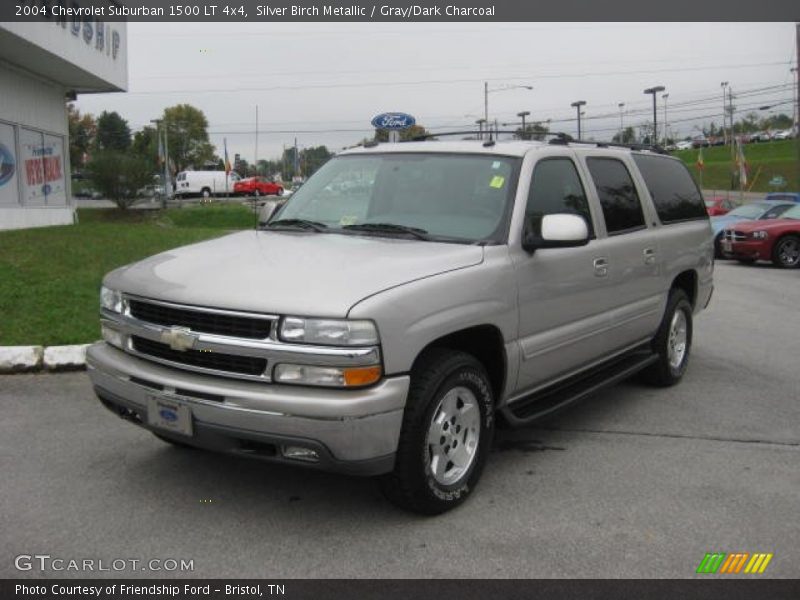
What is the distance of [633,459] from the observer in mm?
4730

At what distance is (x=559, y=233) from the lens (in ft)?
13.8

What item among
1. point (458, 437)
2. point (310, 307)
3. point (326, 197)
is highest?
point (326, 197)

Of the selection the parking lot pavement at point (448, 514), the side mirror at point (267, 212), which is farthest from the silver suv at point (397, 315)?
the parking lot pavement at point (448, 514)

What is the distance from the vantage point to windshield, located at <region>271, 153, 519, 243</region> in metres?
4.43

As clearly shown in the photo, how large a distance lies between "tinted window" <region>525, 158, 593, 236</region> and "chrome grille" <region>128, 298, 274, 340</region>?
178 centimetres

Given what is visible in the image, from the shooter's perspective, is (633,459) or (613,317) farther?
(613,317)

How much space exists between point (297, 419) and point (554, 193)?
2394 mm

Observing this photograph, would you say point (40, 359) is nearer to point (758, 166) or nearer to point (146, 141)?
point (758, 166)

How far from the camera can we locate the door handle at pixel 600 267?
5.00 m

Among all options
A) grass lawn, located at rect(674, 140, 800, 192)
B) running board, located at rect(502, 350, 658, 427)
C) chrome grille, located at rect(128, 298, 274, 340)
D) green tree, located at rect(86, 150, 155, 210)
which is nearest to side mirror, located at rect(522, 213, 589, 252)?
running board, located at rect(502, 350, 658, 427)

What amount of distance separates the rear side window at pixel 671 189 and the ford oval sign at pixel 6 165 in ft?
53.0

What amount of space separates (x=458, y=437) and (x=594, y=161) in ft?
8.03

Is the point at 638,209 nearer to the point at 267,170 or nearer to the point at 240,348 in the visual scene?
the point at 240,348
